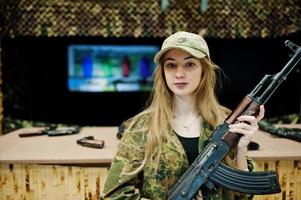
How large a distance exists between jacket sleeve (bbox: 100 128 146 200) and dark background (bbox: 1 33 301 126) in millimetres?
2486

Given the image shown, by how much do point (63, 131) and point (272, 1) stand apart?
213cm

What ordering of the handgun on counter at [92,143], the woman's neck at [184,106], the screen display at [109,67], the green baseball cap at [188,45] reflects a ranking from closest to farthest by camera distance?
the green baseball cap at [188,45]
the woman's neck at [184,106]
the handgun on counter at [92,143]
the screen display at [109,67]

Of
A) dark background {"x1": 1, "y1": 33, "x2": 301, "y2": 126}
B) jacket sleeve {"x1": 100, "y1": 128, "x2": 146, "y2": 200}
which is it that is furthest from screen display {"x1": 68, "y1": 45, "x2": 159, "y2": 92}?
jacket sleeve {"x1": 100, "y1": 128, "x2": 146, "y2": 200}

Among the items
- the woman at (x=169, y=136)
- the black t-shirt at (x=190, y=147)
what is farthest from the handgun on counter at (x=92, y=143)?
the black t-shirt at (x=190, y=147)

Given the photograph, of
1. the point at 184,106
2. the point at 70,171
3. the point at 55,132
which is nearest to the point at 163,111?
the point at 184,106

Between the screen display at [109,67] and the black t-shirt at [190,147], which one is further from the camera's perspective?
the screen display at [109,67]

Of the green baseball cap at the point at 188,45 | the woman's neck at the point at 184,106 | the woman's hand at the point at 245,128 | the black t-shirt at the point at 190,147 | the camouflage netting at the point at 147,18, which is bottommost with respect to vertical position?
the black t-shirt at the point at 190,147

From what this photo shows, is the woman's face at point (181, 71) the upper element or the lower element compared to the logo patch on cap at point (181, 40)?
lower

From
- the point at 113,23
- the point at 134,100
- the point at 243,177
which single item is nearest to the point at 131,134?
the point at 243,177

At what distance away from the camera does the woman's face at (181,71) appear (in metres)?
1.44

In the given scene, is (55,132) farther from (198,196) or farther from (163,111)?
(198,196)

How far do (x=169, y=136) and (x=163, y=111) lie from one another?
119 mm

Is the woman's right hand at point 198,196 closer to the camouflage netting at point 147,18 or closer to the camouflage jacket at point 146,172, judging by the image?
the camouflage jacket at point 146,172

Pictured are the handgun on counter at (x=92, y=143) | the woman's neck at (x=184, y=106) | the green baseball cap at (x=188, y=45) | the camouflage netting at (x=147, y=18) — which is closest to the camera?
the green baseball cap at (x=188, y=45)
